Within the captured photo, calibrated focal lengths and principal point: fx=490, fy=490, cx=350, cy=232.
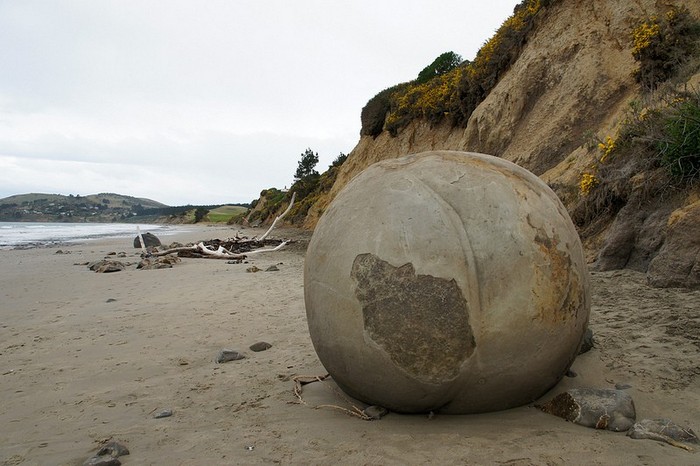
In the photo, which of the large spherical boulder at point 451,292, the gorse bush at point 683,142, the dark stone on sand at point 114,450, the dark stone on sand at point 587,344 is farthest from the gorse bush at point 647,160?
the dark stone on sand at point 114,450

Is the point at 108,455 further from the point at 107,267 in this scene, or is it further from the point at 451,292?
the point at 107,267

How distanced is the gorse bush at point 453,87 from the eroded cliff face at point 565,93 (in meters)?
0.57

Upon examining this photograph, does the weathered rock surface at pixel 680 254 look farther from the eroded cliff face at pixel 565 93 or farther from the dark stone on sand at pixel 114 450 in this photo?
the dark stone on sand at pixel 114 450

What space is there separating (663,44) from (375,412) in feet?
34.8

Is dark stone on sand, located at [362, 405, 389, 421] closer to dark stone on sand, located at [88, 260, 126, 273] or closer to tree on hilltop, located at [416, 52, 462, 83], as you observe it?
dark stone on sand, located at [88, 260, 126, 273]

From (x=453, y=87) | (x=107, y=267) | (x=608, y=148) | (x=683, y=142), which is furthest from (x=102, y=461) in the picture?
(x=453, y=87)

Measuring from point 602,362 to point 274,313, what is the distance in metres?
3.81

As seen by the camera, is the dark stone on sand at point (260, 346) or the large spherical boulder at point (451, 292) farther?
the dark stone on sand at point (260, 346)

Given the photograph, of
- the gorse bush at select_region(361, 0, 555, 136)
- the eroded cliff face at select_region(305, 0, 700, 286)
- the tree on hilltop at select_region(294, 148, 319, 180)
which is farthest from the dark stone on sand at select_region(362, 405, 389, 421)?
the tree on hilltop at select_region(294, 148, 319, 180)

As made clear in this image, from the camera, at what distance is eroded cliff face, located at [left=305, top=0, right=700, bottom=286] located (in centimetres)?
1059

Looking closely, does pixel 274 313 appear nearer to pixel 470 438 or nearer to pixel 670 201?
pixel 470 438

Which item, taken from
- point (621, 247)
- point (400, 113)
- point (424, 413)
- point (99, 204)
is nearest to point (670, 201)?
point (621, 247)

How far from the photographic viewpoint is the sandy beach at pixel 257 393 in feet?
8.20

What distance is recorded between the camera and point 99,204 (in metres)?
101
